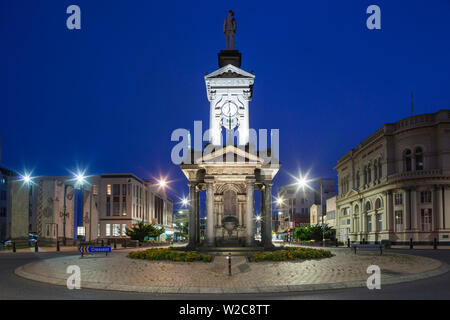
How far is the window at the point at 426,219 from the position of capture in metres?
59.7

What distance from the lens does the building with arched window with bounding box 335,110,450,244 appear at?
5894 centimetres

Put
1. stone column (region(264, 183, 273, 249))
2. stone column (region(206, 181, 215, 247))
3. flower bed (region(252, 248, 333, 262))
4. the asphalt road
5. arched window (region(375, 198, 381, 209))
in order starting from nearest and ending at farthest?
1. the asphalt road
2. flower bed (region(252, 248, 333, 262))
3. stone column (region(206, 181, 215, 247))
4. stone column (region(264, 183, 273, 249))
5. arched window (region(375, 198, 381, 209))

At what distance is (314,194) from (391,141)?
274ft

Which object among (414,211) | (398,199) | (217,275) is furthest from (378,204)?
(217,275)

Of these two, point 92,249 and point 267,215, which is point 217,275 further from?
point 92,249

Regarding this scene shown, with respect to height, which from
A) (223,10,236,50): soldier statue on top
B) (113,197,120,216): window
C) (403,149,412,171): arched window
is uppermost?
(223,10,236,50): soldier statue on top

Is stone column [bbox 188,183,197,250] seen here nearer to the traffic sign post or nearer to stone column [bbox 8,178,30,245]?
the traffic sign post

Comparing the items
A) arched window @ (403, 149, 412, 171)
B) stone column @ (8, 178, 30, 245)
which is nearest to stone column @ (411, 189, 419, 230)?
arched window @ (403, 149, 412, 171)

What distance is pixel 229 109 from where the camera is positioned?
3550 cm

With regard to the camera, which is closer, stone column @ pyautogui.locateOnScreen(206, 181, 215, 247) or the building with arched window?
stone column @ pyautogui.locateOnScreen(206, 181, 215, 247)

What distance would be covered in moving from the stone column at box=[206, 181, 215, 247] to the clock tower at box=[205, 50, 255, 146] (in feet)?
20.0

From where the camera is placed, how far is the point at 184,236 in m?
134

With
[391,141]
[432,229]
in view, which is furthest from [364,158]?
[432,229]

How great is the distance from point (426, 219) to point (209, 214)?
42.6 meters
